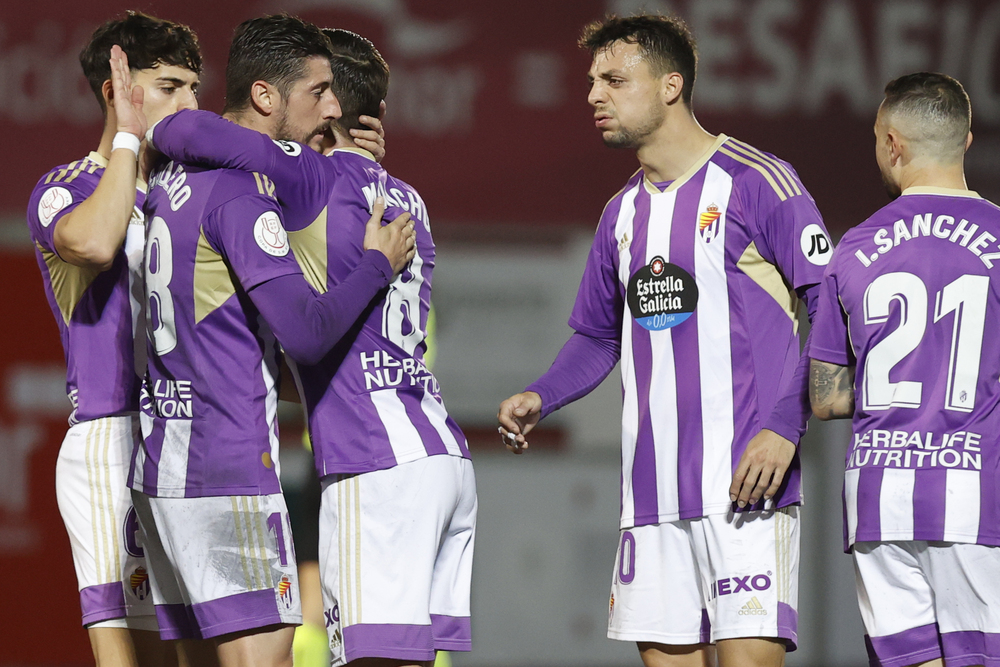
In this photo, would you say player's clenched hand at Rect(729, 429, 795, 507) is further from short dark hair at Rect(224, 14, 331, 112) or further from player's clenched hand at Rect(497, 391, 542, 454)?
short dark hair at Rect(224, 14, 331, 112)

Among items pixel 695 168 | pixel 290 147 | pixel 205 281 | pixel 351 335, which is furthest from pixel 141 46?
pixel 695 168

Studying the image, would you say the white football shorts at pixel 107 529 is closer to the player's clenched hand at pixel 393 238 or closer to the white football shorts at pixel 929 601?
the player's clenched hand at pixel 393 238

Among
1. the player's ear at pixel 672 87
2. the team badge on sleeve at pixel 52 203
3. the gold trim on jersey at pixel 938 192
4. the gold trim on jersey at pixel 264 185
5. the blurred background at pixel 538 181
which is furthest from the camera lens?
the blurred background at pixel 538 181

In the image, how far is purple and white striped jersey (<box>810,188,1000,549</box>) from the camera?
2.54 metres

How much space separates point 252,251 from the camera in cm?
248

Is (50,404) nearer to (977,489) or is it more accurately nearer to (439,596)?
(439,596)

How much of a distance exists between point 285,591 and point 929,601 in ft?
4.82

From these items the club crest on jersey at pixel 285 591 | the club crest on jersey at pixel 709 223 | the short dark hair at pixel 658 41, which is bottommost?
the club crest on jersey at pixel 285 591

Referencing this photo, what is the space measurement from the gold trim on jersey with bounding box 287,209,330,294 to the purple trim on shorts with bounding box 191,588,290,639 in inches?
29.9

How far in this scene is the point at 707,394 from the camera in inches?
113

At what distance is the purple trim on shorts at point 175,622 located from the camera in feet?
8.79

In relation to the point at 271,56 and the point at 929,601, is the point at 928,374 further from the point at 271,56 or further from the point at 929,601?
the point at 271,56

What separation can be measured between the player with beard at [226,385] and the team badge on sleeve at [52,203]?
1.63ft

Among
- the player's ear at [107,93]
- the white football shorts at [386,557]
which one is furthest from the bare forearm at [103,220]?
the white football shorts at [386,557]
